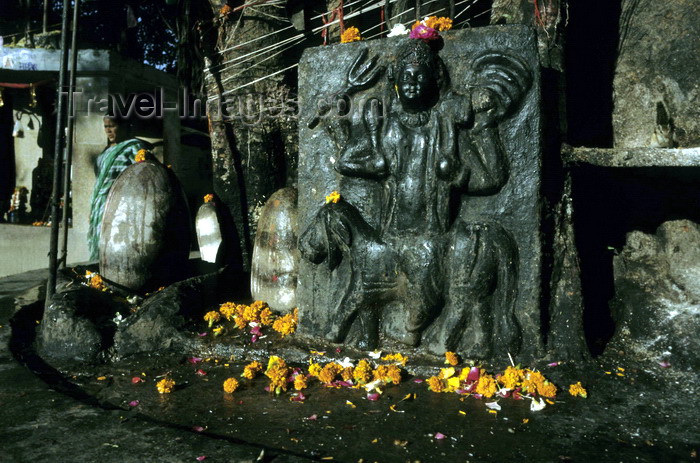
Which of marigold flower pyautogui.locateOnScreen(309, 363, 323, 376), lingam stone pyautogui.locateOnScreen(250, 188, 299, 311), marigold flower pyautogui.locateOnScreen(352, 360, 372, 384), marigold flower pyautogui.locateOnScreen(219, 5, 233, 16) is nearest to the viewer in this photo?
marigold flower pyautogui.locateOnScreen(352, 360, 372, 384)

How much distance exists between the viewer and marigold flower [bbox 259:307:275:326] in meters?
4.76

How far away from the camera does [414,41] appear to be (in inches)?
161

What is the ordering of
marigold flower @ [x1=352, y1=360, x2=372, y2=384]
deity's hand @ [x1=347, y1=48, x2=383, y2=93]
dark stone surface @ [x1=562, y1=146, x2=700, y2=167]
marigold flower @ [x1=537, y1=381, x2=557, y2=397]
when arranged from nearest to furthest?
marigold flower @ [x1=537, y1=381, x2=557, y2=397]
marigold flower @ [x1=352, y1=360, x2=372, y2=384]
dark stone surface @ [x1=562, y1=146, x2=700, y2=167]
deity's hand @ [x1=347, y1=48, x2=383, y2=93]

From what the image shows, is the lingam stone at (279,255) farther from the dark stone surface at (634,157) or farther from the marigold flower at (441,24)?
the dark stone surface at (634,157)

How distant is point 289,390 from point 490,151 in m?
1.94

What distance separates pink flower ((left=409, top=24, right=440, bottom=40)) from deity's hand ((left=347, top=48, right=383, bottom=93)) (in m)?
0.33

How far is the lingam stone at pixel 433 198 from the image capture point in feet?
13.0

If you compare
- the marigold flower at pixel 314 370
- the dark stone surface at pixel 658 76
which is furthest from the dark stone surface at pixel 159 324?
the dark stone surface at pixel 658 76

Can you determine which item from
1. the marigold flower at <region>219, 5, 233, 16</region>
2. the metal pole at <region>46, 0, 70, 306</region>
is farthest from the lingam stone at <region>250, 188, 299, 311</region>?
the marigold flower at <region>219, 5, 233, 16</region>

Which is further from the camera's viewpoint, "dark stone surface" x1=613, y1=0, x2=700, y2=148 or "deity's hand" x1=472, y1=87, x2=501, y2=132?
"dark stone surface" x1=613, y1=0, x2=700, y2=148

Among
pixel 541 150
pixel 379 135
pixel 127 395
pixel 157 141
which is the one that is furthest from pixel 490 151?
pixel 157 141

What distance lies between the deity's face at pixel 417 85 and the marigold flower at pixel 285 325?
5.61ft

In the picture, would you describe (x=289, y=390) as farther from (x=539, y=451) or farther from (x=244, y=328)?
(x=539, y=451)

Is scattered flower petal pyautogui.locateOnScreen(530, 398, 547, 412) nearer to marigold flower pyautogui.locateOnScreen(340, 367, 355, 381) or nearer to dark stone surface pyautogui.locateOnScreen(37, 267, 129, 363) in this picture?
marigold flower pyautogui.locateOnScreen(340, 367, 355, 381)
